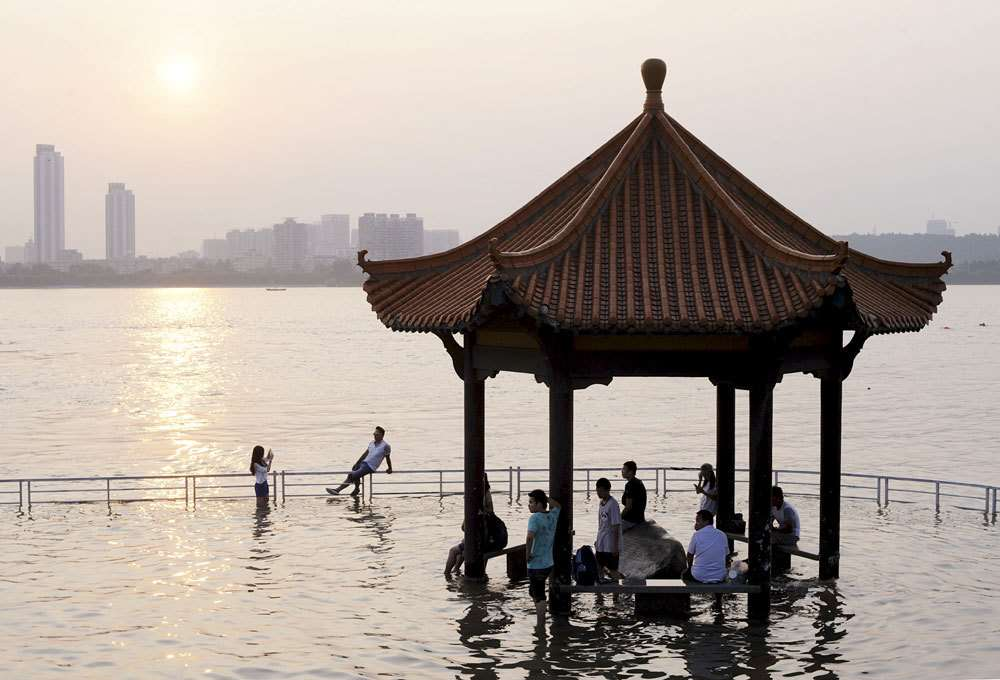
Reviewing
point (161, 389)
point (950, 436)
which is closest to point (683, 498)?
point (950, 436)

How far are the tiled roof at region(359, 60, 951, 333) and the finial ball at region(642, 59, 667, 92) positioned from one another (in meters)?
0.02

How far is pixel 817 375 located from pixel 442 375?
92.6m

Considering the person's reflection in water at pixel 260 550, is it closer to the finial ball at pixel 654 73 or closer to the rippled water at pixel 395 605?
the rippled water at pixel 395 605

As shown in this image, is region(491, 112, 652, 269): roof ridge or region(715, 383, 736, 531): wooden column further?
region(715, 383, 736, 531): wooden column

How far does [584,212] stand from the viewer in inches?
689

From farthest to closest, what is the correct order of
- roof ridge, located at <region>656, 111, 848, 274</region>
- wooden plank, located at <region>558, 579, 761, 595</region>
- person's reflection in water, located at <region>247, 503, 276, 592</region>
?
person's reflection in water, located at <region>247, 503, 276, 592</region> → wooden plank, located at <region>558, 579, 761, 595</region> → roof ridge, located at <region>656, 111, 848, 274</region>

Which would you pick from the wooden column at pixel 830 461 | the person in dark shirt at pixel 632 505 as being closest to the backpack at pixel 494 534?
the person in dark shirt at pixel 632 505

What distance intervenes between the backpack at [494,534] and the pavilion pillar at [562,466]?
2.49m

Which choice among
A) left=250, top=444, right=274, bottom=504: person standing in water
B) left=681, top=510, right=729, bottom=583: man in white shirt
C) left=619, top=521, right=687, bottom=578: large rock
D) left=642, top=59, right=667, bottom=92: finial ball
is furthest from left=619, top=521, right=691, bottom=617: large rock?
left=250, top=444, right=274, bottom=504: person standing in water

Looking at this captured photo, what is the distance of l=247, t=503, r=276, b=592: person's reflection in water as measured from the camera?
66.0ft

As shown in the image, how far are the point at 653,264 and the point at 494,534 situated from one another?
5.33 meters

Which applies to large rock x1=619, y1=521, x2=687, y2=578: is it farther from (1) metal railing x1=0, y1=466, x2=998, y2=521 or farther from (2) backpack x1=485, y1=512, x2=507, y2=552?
(1) metal railing x1=0, y1=466, x2=998, y2=521

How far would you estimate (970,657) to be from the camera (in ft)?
52.7

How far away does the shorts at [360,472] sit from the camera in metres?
27.4
